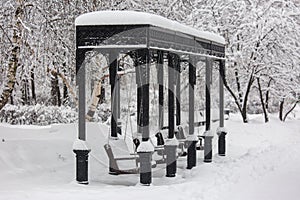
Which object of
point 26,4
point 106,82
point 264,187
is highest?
point 26,4

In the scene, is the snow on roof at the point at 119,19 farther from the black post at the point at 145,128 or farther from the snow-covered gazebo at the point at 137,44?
the black post at the point at 145,128

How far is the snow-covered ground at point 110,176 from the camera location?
7.48 metres

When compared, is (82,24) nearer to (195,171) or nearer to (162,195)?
(162,195)

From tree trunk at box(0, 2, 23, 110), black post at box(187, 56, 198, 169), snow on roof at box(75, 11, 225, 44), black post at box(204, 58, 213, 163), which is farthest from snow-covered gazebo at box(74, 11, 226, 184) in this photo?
tree trunk at box(0, 2, 23, 110)

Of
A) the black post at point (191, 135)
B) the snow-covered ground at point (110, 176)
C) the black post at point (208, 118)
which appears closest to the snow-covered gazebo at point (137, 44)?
the snow-covered ground at point (110, 176)

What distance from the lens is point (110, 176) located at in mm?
9828

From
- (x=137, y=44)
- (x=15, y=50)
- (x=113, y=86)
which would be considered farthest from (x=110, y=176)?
(x=15, y=50)

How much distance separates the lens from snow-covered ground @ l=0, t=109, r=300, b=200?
7.48 m

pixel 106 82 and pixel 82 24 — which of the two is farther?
pixel 106 82

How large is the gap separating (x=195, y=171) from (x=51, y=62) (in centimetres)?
460

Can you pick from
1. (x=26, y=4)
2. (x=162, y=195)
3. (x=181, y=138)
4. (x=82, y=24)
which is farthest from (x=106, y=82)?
(x=162, y=195)

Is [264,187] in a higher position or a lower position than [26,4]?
lower

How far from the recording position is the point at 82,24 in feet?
26.8

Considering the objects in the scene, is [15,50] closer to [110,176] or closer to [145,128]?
[110,176]
